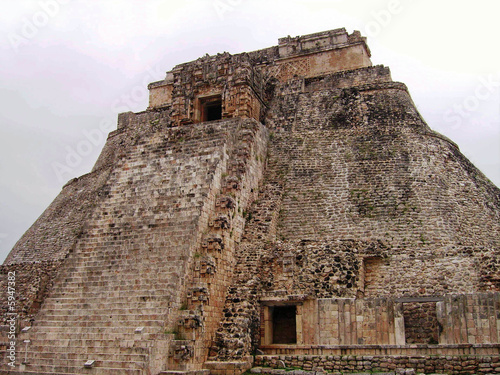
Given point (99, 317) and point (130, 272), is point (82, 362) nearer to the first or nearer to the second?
point (99, 317)

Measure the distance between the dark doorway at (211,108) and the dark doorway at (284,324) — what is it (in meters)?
8.17

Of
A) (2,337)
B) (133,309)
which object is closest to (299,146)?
(133,309)

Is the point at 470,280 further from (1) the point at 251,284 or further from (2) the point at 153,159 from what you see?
(2) the point at 153,159

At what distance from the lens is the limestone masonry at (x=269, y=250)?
11398 millimetres

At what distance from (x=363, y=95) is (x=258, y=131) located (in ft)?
15.9

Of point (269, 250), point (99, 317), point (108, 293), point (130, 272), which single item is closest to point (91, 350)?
point (99, 317)

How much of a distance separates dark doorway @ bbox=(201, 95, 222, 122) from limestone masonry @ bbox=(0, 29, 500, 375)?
3.6 inches

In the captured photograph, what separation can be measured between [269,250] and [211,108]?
7.87 meters

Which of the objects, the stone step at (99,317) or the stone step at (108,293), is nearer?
the stone step at (99,317)

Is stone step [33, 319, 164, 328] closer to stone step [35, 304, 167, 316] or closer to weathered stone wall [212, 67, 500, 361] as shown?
stone step [35, 304, 167, 316]

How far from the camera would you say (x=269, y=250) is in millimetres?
14008

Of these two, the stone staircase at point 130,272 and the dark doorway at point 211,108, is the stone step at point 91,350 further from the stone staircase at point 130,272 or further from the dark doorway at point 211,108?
the dark doorway at point 211,108

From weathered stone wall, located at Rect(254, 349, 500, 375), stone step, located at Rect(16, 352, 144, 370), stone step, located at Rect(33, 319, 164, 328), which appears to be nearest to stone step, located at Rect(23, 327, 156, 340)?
stone step, located at Rect(33, 319, 164, 328)

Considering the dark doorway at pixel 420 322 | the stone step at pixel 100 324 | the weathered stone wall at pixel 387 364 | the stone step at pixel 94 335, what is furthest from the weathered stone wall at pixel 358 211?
the stone step at pixel 94 335
